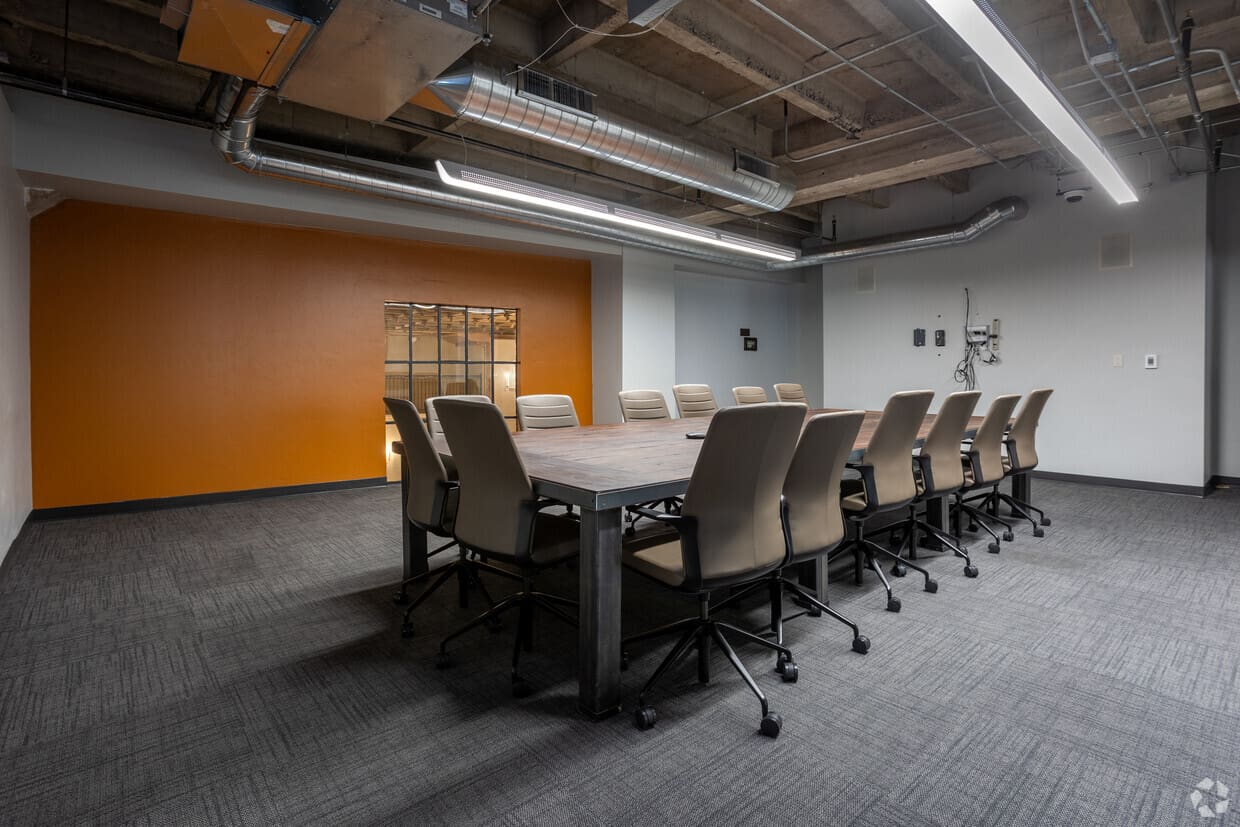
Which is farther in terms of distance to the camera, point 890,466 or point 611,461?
point 890,466

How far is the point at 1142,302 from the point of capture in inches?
218

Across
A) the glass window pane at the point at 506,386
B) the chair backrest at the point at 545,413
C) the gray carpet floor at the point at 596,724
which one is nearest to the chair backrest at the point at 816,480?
the gray carpet floor at the point at 596,724

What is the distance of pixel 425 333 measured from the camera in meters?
6.43

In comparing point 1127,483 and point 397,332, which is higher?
point 397,332

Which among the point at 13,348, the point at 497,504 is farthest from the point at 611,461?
the point at 13,348

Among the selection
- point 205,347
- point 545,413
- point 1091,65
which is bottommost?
point 545,413

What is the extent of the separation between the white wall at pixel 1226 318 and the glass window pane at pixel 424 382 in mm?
7528

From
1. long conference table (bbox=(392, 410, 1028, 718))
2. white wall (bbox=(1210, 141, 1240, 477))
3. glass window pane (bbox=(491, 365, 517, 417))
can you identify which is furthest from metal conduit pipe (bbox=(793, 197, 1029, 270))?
long conference table (bbox=(392, 410, 1028, 718))

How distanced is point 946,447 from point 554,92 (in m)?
3.02

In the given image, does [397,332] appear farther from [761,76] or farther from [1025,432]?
[1025,432]

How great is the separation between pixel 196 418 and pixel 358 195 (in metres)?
2.32

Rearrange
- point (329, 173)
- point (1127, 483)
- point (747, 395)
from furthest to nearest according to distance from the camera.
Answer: point (1127, 483), point (747, 395), point (329, 173)

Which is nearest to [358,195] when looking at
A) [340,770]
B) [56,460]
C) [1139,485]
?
[56,460]

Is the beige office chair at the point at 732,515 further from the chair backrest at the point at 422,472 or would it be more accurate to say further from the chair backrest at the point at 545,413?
the chair backrest at the point at 545,413
